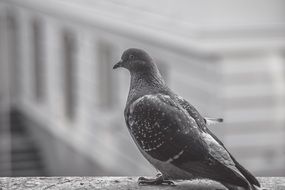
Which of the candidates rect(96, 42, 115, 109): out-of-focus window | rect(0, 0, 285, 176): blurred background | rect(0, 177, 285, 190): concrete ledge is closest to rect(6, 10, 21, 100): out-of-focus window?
rect(0, 0, 285, 176): blurred background

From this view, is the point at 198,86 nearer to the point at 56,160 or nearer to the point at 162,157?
the point at 56,160

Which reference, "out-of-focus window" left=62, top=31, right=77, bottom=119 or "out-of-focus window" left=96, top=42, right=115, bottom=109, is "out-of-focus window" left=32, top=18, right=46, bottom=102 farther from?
"out-of-focus window" left=96, top=42, right=115, bottom=109

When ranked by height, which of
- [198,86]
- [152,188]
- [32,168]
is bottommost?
[32,168]

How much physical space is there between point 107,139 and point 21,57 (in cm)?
670

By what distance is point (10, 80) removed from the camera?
22953 mm

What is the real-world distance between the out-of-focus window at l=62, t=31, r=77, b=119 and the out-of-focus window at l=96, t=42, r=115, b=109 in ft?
4.92

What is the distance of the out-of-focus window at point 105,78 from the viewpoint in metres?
17.0

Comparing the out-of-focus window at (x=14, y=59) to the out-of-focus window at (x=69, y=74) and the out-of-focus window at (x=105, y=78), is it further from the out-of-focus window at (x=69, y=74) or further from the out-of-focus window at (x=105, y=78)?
the out-of-focus window at (x=105, y=78)

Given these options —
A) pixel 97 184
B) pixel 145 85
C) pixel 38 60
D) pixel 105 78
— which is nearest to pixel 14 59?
pixel 38 60

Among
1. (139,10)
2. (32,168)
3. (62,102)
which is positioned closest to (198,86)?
(139,10)

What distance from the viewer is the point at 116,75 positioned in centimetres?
1650

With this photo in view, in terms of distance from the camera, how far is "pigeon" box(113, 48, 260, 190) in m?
4.78

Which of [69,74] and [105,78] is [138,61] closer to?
[105,78]

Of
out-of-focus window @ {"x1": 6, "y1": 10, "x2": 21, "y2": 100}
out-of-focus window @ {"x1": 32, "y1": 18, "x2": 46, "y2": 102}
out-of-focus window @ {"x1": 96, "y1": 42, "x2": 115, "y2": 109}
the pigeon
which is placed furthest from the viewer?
out-of-focus window @ {"x1": 6, "y1": 10, "x2": 21, "y2": 100}
